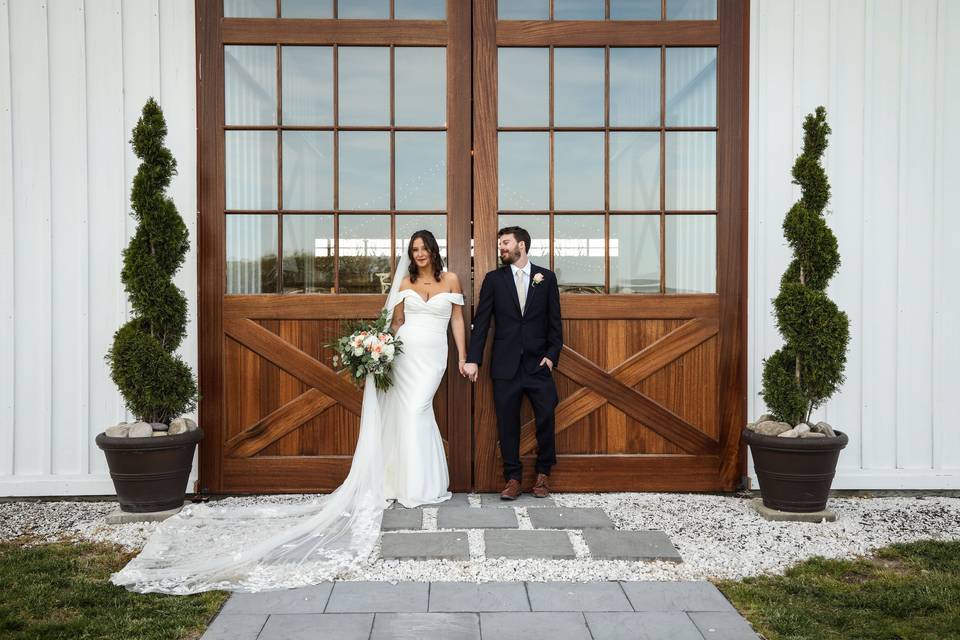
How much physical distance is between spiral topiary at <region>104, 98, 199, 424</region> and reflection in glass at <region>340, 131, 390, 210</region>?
3.52ft

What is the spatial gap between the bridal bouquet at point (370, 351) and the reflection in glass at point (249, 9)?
6.99 ft

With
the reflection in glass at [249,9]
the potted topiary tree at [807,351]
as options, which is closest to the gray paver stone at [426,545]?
the potted topiary tree at [807,351]

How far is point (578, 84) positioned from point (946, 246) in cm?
263

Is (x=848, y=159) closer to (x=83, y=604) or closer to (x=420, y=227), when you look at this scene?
(x=420, y=227)

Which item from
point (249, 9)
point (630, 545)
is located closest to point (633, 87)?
point (249, 9)

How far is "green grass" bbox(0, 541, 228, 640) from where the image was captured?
280 centimetres

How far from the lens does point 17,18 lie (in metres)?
4.78

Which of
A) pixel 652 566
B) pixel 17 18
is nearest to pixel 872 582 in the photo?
pixel 652 566

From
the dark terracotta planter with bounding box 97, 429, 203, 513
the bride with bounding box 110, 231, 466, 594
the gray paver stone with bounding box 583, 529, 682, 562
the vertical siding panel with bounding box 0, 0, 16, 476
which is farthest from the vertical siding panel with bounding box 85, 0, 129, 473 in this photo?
the gray paver stone with bounding box 583, 529, 682, 562

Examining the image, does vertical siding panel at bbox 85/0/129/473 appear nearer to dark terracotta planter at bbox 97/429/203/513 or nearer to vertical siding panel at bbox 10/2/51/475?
vertical siding panel at bbox 10/2/51/475

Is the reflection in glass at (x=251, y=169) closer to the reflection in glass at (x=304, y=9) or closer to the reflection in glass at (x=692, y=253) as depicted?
the reflection in glass at (x=304, y=9)

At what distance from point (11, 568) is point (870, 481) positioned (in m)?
4.93

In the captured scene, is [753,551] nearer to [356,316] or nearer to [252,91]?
[356,316]

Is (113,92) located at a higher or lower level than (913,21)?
lower
